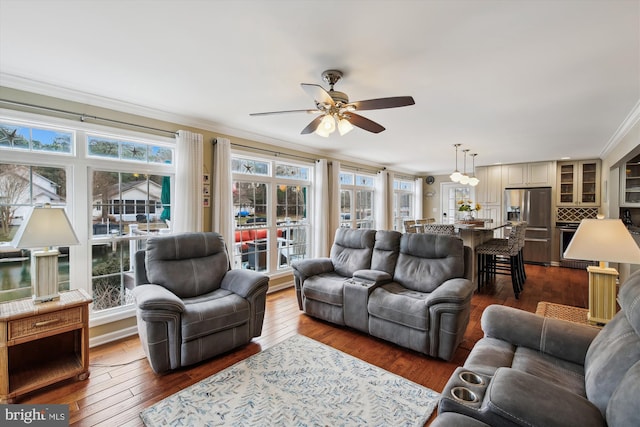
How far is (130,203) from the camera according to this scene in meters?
3.25

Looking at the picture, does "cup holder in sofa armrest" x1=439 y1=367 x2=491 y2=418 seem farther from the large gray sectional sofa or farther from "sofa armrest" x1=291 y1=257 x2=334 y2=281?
"sofa armrest" x1=291 y1=257 x2=334 y2=281

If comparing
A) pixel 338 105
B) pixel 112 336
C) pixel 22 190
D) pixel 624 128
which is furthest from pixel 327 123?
pixel 624 128

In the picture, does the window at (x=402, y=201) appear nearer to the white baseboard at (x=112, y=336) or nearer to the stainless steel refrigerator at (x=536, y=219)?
the stainless steel refrigerator at (x=536, y=219)

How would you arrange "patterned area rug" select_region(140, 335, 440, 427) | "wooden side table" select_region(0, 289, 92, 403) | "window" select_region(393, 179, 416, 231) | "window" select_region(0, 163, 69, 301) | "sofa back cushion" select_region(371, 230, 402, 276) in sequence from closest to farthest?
"patterned area rug" select_region(140, 335, 440, 427), "wooden side table" select_region(0, 289, 92, 403), "window" select_region(0, 163, 69, 301), "sofa back cushion" select_region(371, 230, 402, 276), "window" select_region(393, 179, 416, 231)

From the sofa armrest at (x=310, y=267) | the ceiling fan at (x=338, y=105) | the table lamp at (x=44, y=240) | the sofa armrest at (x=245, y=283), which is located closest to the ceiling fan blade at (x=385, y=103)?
the ceiling fan at (x=338, y=105)

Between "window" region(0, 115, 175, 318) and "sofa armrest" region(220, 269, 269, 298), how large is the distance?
119 centimetres

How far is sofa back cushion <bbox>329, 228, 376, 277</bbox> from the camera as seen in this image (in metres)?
3.59

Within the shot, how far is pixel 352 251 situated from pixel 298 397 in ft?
6.39

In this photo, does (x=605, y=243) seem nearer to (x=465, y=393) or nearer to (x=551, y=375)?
(x=551, y=375)

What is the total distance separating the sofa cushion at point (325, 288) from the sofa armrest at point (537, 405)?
83.5 inches

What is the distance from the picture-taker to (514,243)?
→ 14.1 ft

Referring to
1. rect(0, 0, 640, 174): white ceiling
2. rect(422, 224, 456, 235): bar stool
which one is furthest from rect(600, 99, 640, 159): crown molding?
rect(422, 224, 456, 235): bar stool

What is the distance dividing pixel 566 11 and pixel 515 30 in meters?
0.24

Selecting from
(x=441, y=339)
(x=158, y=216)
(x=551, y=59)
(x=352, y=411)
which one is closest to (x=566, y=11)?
(x=551, y=59)
